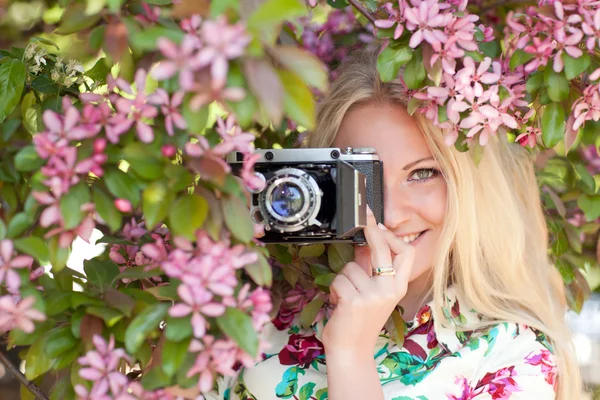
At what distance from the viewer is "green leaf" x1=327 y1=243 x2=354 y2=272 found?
1.68 metres

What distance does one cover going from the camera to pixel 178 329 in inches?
36.7

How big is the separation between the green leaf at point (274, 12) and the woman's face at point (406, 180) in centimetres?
95

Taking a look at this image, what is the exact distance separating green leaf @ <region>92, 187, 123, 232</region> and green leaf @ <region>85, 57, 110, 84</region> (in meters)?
0.39

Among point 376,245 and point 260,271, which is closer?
point 260,271

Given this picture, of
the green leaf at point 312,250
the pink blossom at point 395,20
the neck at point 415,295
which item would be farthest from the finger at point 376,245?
the pink blossom at point 395,20

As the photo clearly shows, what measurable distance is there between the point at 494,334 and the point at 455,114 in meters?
0.61

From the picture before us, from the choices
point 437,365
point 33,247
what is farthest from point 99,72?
point 437,365

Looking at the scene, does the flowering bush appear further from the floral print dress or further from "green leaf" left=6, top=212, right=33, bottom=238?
the floral print dress

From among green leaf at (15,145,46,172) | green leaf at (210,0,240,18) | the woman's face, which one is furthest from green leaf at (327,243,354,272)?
green leaf at (210,0,240,18)

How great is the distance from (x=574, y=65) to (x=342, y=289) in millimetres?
604

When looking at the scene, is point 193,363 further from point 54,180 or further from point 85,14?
point 85,14

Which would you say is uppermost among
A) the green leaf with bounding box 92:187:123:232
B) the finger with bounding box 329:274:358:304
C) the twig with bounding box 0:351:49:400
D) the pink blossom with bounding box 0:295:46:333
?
the green leaf with bounding box 92:187:123:232

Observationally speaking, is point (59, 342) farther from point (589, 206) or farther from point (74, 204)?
point (589, 206)

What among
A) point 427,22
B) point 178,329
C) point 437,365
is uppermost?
point 427,22
